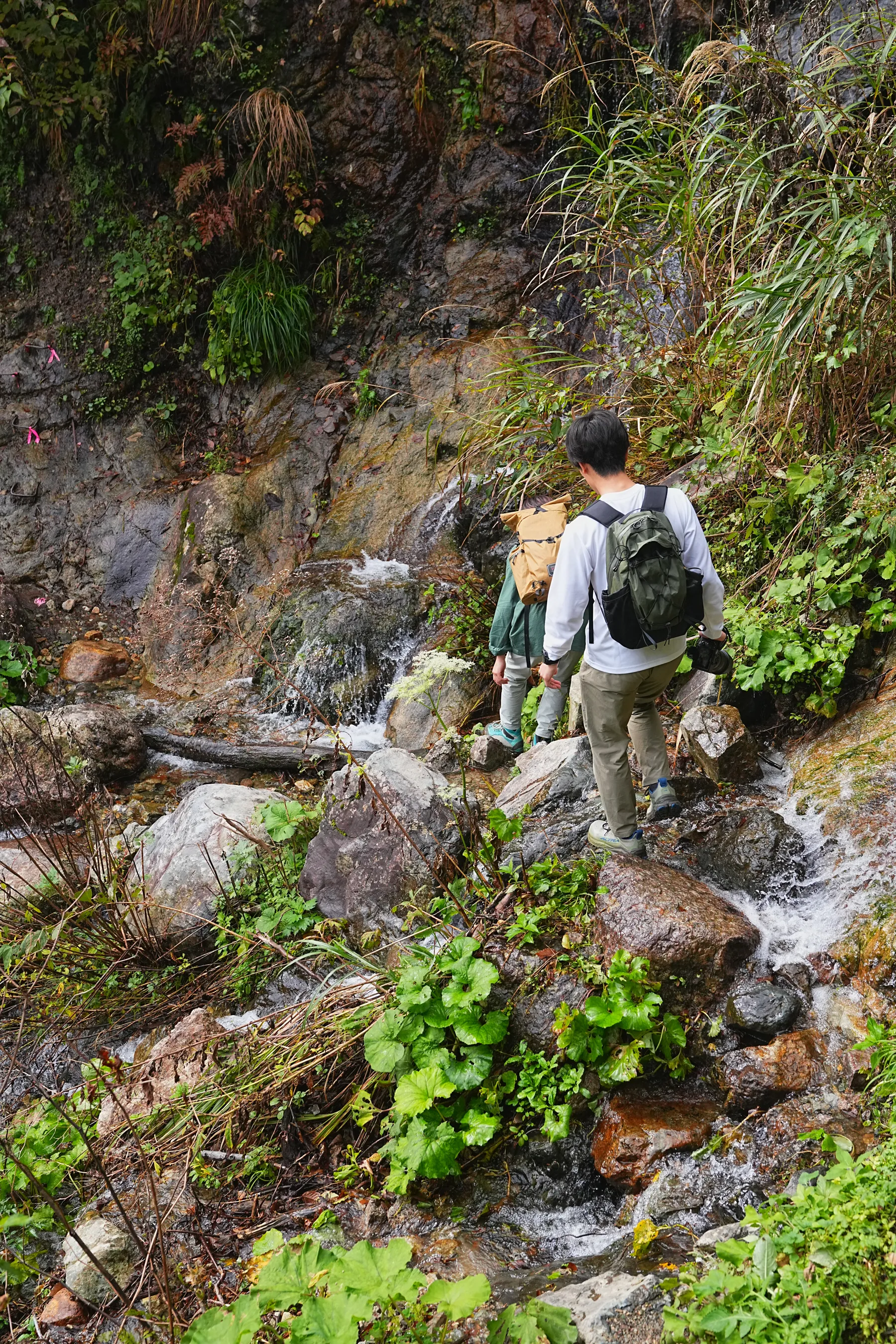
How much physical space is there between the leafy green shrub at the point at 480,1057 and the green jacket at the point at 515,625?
1.97m

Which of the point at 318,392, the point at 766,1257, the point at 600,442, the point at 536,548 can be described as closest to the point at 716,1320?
the point at 766,1257

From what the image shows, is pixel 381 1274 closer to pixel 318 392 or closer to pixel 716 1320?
pixel 716 1320

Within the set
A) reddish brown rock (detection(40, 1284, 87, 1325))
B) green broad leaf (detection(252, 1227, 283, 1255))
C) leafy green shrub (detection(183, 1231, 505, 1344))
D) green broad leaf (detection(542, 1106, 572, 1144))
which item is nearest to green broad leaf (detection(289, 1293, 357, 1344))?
leafy green shrub (detection(183, 1231, 505, 1344))

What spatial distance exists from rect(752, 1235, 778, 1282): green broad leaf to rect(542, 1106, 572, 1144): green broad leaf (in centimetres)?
93

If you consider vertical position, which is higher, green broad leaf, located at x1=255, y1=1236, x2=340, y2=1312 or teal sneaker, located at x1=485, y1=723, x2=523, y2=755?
green broad leaf, located at x1=255, y1=1236, x2=340, y2=1312

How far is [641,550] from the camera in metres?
2.82

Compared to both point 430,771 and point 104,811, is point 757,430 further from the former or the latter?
point 104,811

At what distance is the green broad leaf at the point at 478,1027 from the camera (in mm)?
2857

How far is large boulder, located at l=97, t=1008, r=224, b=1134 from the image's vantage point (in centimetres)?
335

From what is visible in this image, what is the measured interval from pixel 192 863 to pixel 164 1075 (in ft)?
4.22

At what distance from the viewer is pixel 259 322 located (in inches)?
356

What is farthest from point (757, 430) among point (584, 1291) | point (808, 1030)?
point (584, 1291)

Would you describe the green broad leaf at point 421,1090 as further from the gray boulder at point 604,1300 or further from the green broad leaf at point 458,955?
the gray boulder at point 604,1300

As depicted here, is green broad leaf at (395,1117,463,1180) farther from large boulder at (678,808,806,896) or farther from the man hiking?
large boulder at (678,808,806,896)
